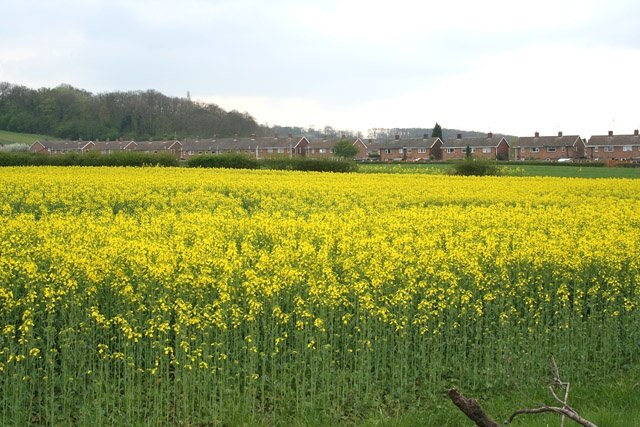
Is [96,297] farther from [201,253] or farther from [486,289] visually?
[486,289]

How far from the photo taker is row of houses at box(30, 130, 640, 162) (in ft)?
426

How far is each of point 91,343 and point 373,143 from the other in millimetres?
141420

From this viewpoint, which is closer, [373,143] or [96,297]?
[96,297]

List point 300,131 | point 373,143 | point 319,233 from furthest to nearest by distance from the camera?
point 300,131, point 373,143, point 319,233

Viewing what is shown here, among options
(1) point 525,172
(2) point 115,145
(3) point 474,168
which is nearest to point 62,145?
(2) point 115,145

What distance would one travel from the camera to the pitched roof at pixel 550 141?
427 feet

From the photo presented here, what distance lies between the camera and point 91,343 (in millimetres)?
8375

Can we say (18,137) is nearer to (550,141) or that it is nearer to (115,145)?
(115,145)

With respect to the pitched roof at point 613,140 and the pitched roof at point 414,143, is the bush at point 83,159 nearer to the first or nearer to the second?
the pitched roof at point 414,143

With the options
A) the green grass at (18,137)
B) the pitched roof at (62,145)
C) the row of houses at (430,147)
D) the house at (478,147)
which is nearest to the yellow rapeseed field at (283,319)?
the row of houses at (430,147)

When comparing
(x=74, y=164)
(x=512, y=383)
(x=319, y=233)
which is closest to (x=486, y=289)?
(x=512, y=383)

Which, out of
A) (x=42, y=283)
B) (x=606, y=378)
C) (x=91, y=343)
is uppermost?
(x=42, y=283)

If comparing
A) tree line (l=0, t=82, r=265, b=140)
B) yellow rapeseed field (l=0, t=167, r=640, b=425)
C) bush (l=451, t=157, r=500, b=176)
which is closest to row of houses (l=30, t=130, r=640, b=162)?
tree line (l=0, t=82, r=265, b=140)

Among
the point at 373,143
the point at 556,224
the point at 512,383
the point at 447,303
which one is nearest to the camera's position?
the point at 512,383
